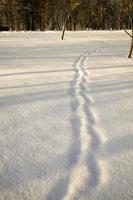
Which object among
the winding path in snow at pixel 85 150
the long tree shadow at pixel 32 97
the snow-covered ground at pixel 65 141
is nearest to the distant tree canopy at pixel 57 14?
the long tree shadow at pixel 32 97

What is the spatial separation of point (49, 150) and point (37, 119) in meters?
1.18

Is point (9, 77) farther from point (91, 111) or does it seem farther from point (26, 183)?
point (26, 183)

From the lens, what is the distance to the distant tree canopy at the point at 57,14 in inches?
1801

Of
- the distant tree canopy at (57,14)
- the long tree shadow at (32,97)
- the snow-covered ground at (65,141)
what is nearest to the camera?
the snow-covered ground at (65,141)

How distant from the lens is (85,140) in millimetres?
4004

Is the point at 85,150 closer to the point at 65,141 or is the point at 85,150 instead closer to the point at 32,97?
the point at 65,141

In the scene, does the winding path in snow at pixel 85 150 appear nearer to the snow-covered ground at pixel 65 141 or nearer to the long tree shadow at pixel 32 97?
the snow-covered ground at pixel 65 141

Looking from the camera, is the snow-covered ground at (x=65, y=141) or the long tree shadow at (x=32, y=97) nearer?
the snow-covered ground at (x=65, y=141)

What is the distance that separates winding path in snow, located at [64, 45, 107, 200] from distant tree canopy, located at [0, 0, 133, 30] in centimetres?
Answer: 3770

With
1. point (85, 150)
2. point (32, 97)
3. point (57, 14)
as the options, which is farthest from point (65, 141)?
point (57, 14)

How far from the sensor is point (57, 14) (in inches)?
2112

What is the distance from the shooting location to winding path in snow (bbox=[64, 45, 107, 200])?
3.07 metres

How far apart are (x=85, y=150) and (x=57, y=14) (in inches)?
2059

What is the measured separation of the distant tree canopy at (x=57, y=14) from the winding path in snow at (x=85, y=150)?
37.7 metres
